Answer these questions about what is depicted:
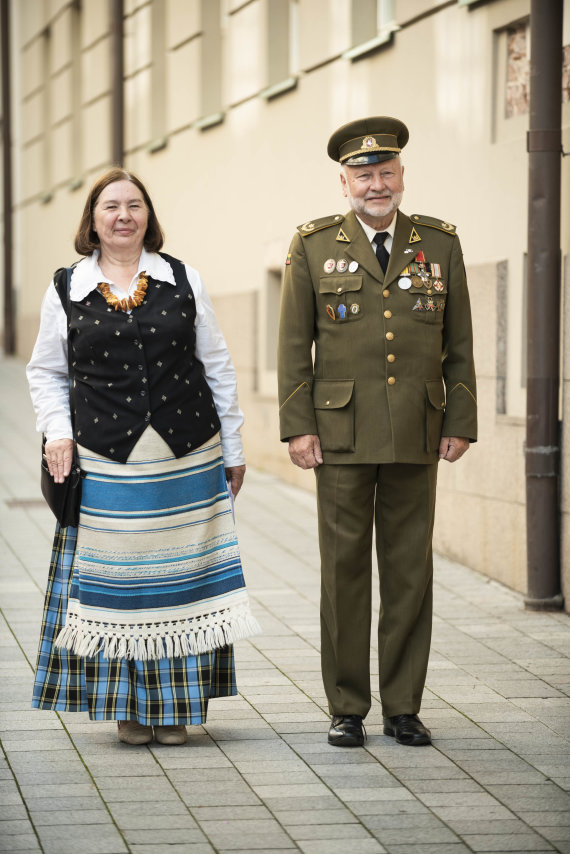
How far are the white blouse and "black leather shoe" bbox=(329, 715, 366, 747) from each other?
95 cm

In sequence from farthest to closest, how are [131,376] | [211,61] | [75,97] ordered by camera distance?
[75,97], [211,61], [131,376]

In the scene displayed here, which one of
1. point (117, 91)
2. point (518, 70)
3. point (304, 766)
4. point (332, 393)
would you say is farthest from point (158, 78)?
point (304, 766)

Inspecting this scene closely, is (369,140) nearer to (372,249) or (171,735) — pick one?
(372,249)

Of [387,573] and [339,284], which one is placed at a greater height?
[339,284]

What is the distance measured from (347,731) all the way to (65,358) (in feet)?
5.19

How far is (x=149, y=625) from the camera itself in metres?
5.14

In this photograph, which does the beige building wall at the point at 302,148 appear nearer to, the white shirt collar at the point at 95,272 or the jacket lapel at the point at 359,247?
the jacket lapel at the point at 359,247

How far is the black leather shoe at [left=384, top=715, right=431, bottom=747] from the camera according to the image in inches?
204

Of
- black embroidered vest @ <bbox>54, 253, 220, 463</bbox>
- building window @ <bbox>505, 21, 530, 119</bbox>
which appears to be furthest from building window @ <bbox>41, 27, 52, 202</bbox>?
black embroidered vest @ <bbox>54, 253, 220, 463</bbox>

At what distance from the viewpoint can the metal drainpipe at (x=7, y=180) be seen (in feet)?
81.1

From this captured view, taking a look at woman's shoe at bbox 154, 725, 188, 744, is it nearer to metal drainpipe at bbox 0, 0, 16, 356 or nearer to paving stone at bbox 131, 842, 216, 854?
paving stone at bbox 131, 842, 216, 854

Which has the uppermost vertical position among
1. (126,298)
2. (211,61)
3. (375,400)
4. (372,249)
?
(211,61)

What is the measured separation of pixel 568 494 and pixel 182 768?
10.3ft

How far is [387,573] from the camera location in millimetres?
5281
